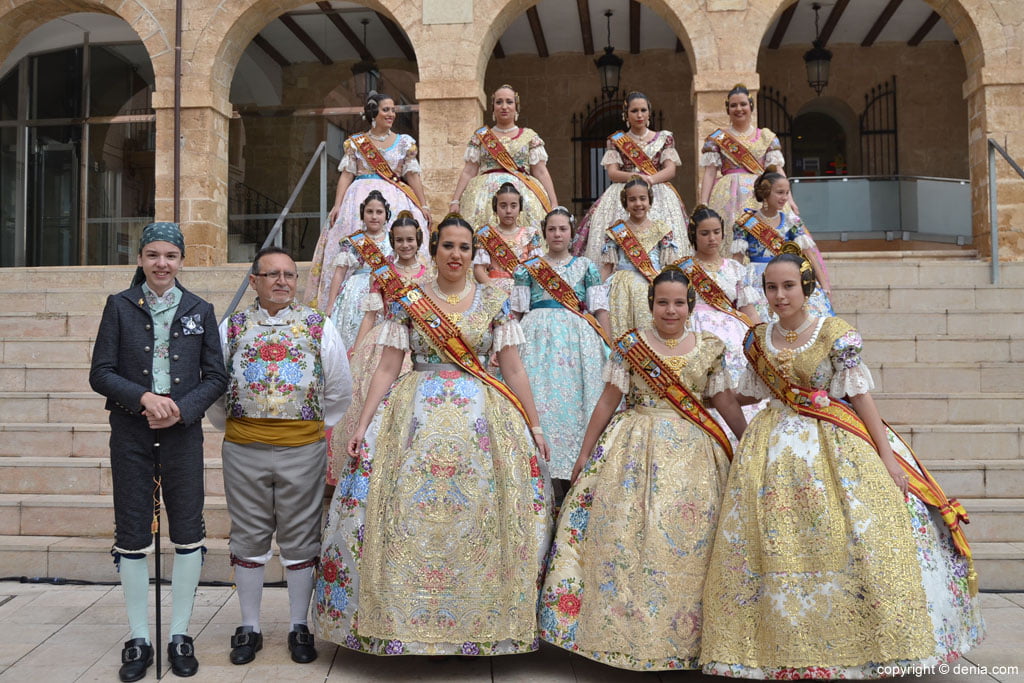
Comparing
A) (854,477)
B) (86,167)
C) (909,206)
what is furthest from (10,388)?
(909,206)

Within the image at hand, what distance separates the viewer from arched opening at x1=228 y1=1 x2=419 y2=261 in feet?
46.0

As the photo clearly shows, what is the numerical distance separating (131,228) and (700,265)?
977 centimetres

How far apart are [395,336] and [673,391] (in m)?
1.17

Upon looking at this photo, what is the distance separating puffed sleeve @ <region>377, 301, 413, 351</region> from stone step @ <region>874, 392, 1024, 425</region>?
3.46 m

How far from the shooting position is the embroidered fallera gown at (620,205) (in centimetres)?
670

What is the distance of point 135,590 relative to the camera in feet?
12.0

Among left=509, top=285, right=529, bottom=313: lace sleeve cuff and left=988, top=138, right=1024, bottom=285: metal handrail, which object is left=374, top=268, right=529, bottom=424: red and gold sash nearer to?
left=509, top=285, right=529, bottom=313: lace sleeve cuff

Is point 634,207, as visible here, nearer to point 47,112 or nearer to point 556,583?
point 556,583

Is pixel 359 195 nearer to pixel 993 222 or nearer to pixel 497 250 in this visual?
pixel 497 250

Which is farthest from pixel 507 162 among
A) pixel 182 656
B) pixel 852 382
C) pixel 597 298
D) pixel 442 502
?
pixel 182 656

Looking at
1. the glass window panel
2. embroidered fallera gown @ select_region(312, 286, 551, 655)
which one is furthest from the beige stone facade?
embroidered fallera gown @ select_region(312, 286, 551, 655)

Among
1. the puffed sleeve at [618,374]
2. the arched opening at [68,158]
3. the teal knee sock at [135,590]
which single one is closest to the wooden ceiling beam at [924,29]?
the arched opening at [68,158]

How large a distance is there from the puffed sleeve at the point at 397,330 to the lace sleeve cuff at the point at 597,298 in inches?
71.3

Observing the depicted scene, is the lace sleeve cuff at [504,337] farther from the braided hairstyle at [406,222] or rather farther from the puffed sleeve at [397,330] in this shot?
the braided hairstyle at [406,222]
